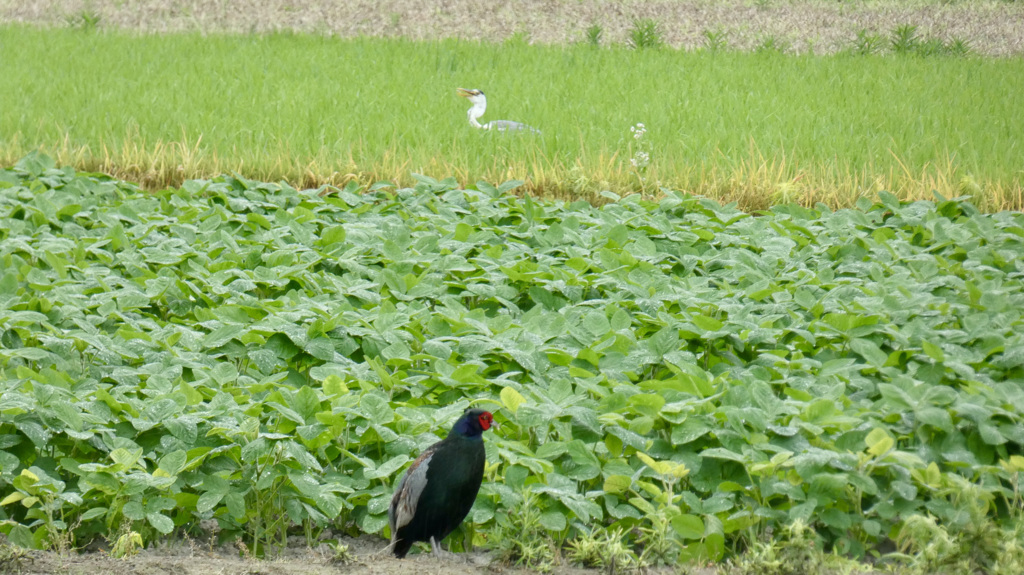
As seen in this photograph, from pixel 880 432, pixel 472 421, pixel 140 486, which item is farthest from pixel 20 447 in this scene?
pixel 880 432

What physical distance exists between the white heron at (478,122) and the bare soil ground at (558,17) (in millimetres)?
4460

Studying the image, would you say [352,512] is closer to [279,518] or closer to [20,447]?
[279,518]

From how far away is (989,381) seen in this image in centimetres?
265

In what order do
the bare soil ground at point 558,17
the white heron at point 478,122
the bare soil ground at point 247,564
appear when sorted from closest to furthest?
1. the bare soil ground at point 247,564
2. the white heron at point 478,122
3. the bare soil ground at point 558,17

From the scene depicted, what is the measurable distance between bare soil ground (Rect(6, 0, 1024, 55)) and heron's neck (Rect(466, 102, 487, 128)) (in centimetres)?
463

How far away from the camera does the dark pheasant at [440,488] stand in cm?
199

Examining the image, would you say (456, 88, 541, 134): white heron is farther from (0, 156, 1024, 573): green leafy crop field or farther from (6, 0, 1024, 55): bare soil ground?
(6, 0, 1024, 55): bare soil ground

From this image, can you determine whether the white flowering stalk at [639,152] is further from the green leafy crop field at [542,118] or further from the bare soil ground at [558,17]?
the bare soil ground at [558,17]

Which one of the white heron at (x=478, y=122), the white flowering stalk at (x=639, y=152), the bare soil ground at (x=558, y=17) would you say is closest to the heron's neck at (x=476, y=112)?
the white heron at (x=478, y=122)

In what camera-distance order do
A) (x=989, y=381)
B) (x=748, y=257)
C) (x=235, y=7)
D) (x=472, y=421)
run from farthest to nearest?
(x=235, y=7), (x=748, y=257), (x=989, y=381), (x=472, y=421)

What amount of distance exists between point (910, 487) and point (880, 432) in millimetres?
139

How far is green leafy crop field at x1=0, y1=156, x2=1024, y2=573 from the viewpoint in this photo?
213 cm

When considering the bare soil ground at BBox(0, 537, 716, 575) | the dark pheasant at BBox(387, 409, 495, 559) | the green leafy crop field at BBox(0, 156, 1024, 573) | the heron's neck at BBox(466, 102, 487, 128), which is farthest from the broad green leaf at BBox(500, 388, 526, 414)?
the heron's neck at BBox(466, 102, 487, 128)

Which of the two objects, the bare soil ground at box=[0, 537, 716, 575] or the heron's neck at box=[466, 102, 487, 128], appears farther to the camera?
the heron's neck at box=[466, 102, 487, 128]
